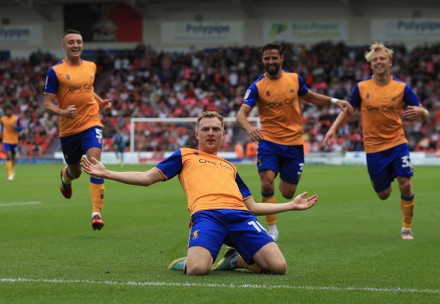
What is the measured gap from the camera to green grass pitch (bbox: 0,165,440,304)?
22.0 ft

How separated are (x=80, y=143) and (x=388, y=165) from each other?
462cm

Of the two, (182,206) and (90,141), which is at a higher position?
(90,141)

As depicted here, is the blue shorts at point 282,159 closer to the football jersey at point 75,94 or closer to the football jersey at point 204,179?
the football jersey at point 75,94

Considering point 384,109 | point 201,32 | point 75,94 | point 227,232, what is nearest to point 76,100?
point 75,94

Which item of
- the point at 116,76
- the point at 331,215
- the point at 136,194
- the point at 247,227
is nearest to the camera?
the point at 247,227

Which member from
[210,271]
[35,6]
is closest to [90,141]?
[210,271]

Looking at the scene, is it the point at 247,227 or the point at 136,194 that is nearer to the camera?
the point at 247,227

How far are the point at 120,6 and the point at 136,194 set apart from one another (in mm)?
34606

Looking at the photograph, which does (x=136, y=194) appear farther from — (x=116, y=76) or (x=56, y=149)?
(x=116, y=76)

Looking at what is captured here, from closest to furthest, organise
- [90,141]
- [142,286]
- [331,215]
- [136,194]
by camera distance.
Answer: [142,286] < [90,141] < [331,215] < [136,194]

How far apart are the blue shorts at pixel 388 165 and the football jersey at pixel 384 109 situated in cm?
9

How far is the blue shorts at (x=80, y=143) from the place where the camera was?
42.1 ft

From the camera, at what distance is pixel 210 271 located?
814 cm

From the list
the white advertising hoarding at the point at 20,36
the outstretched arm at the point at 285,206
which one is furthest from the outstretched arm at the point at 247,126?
the white advertising hoarding at the point at 20,36
